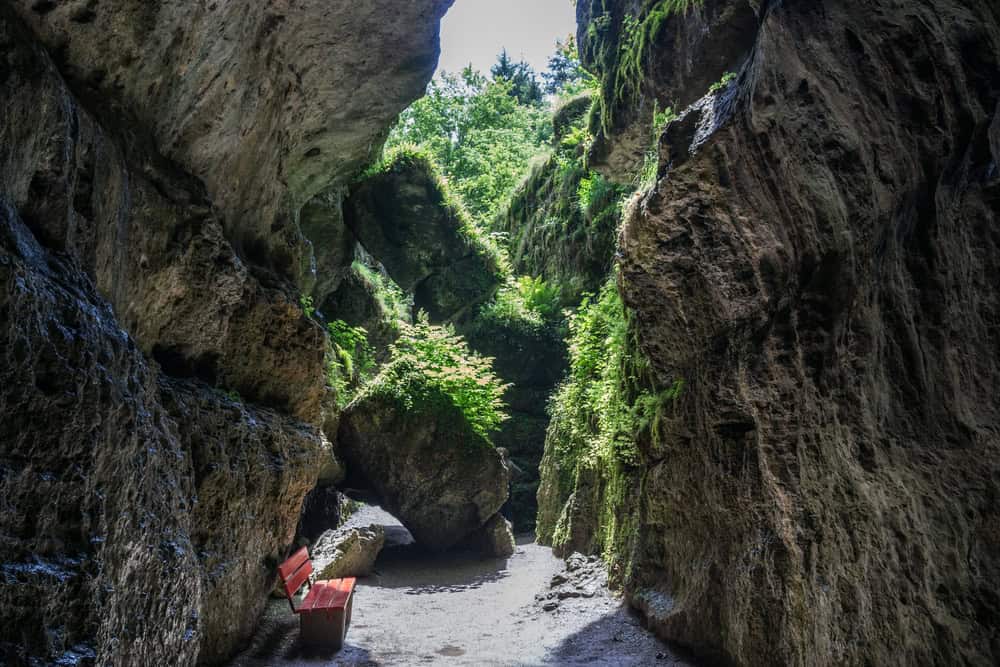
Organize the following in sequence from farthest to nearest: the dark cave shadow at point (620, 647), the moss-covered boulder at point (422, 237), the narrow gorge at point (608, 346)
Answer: the moss-covered boulder at point (422, 237) → the dark cave shadow at point (620, 647) → the narrow gorge at point (608, 346)

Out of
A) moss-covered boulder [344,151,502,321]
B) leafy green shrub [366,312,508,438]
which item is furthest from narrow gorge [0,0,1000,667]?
moss-covered boulder [344,151,502,321]

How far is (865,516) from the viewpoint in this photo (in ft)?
13.9

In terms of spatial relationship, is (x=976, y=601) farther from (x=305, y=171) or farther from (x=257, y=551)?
(x=305, y=171)

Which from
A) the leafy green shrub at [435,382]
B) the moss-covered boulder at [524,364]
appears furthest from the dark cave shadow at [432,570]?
the moss-covered boulder at [524,364]

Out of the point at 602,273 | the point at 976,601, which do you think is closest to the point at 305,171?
the point at 976,601

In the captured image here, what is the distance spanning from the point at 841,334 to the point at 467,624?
6.22m

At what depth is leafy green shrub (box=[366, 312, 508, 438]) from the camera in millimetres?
12266

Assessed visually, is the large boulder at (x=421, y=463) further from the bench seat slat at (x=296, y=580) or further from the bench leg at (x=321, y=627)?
the bench leg at (x=321, y=627)

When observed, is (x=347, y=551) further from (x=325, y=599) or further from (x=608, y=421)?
(x=608, y=421)

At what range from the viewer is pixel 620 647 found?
6723 millimetres

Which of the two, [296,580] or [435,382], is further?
[435,382]

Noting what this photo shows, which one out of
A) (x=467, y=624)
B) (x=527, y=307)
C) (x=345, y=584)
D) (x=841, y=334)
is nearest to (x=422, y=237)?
(x=527, y=307)

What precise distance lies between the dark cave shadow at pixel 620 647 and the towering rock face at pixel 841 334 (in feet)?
0.90

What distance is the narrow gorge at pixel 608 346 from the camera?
3.00 metres
